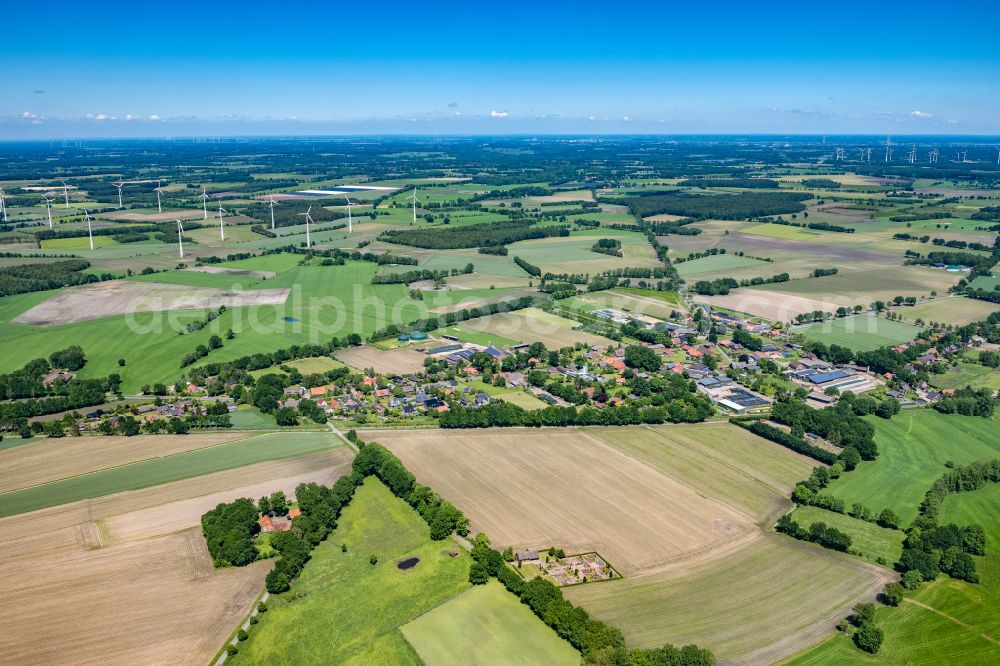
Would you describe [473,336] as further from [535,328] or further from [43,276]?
[43,276]

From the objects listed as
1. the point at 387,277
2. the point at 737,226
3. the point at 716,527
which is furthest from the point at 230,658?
the point at 737,226

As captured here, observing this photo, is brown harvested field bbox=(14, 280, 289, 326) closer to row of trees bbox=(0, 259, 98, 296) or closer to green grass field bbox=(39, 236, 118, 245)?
row of trees bbox=(0, 259, 98, 296)

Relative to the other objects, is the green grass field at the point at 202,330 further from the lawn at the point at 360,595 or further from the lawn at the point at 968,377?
the lawn at the point at 968,377

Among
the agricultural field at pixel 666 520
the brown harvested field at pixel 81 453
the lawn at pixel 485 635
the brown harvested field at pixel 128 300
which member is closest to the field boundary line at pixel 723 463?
the agricultural field at pixel 666 520

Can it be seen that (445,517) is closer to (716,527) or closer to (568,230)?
(716,527)

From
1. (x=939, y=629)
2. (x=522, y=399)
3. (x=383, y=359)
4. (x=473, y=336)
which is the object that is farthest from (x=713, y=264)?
(x=939, y=629)

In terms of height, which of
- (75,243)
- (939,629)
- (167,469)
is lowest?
(939,629)
